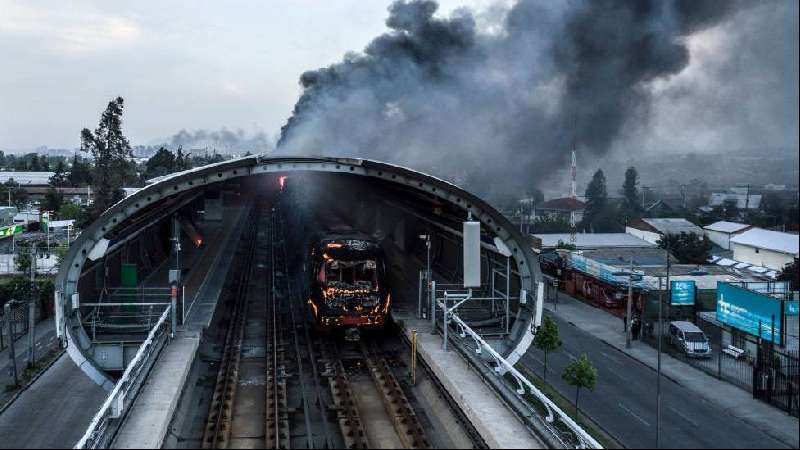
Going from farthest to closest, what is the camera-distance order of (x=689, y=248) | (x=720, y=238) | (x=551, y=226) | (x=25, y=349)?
(x=551, y=226)
(x=720, y=238)
(x=689, y=248)
(x=25, y=349)

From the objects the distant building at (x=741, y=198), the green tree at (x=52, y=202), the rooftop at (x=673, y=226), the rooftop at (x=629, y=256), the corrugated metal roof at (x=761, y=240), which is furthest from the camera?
the green tree at (x=52, y=202)

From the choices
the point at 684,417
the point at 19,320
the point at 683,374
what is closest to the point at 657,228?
the point at 683,374

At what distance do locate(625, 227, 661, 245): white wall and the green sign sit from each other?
2018 inches

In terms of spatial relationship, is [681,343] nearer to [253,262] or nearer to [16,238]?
[253,262]

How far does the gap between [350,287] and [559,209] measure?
2335 inches

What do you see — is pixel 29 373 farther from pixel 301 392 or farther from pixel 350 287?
pixel 301 392

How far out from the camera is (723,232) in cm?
5888

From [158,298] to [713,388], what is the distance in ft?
65.2

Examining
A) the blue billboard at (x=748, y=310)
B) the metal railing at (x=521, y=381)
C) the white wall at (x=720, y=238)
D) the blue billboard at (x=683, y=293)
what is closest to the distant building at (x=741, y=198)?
the blue billboard at (x=748, y=310)

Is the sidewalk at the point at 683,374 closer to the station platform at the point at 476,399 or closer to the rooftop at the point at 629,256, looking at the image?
the station platform at the point at 476,399

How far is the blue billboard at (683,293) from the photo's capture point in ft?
111

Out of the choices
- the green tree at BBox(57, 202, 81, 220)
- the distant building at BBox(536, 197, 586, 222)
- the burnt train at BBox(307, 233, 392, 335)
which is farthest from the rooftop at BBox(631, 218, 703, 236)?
the green tree at BBox(57, 202, 81, 220)

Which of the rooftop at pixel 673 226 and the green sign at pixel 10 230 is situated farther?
the rooftop at pixel 673 226

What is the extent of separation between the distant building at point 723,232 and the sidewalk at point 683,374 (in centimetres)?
2149
